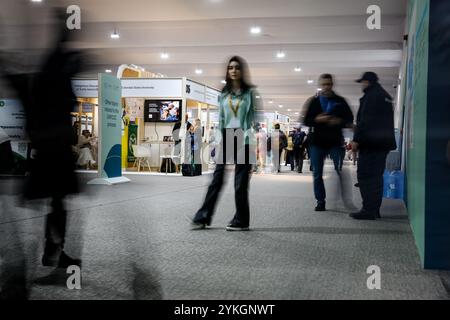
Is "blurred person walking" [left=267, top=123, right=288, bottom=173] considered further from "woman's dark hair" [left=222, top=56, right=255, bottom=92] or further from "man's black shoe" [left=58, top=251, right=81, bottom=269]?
"man's black shoe" [left=58, top=251, right=81, bottom=269]

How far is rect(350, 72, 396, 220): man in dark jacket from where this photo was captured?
5.32 meters

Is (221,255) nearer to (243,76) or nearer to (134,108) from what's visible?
(243,76)

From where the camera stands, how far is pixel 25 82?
260cm

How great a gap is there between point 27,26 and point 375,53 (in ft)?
49.9

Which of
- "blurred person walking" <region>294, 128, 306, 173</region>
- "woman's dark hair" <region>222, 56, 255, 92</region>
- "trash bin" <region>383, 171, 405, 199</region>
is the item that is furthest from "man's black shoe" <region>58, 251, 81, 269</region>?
"blurred person walking" <region>294, 128, 306, 173</region>

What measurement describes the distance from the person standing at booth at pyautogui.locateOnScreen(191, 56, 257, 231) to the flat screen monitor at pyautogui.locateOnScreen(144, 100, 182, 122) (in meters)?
8.95

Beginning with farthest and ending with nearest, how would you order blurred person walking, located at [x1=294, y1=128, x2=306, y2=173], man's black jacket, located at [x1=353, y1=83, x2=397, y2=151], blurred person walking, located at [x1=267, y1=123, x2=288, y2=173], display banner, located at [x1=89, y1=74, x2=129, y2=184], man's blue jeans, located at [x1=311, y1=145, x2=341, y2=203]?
blurred person walking, located at [x1=267, y1=123, x2=288, y2=173], blurred person walking, located at [x1=294, y1=128, x2=306, y2=173], display banner, located at [x1=89, y1=74, x2=129, y2=184], man's blue jeans, located at [x1=311, y1=145, x2=341, y2=203], man's black jacket, located at [x1=353, y1=83, x2=397, y2=151]

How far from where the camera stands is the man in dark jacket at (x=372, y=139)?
5.32 metres

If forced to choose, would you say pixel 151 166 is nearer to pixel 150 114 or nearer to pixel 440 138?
pixel 150 114

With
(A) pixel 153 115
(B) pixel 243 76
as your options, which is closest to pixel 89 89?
(A) pixel 153 115

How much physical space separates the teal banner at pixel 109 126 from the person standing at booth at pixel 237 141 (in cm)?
522

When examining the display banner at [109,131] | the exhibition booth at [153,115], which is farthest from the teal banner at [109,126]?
the exhibition booth at [153,115]

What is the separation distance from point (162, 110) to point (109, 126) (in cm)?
428

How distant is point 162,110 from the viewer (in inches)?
543
